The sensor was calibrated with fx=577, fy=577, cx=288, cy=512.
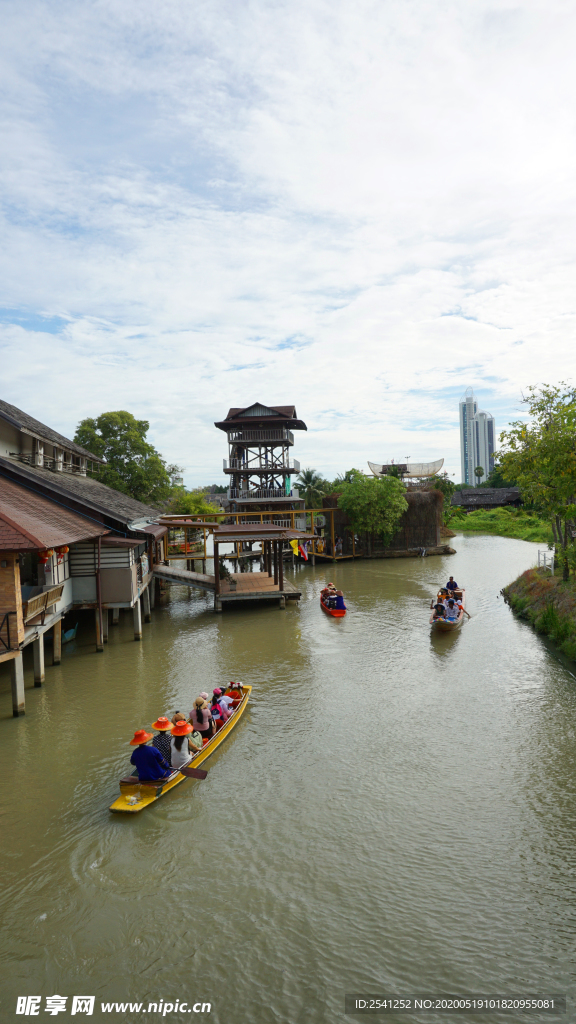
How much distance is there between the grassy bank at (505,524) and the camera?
59.2 meters

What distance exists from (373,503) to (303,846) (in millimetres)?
36285

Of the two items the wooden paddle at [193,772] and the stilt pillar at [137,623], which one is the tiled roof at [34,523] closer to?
the stilt pillar at [137,623]

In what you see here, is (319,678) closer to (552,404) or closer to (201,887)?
(201,887)

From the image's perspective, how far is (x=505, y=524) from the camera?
65750mm

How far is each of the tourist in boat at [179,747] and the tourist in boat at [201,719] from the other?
118 cm

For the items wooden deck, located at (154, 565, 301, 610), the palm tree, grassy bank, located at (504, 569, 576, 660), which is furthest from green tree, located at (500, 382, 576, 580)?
the palm tree

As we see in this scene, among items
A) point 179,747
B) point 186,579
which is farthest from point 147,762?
point 186,579

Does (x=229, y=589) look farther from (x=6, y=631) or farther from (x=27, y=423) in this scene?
(x=6, y=631)

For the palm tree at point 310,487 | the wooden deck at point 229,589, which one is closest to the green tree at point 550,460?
the wooden deck at point 229,589

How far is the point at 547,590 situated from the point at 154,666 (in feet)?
53.1

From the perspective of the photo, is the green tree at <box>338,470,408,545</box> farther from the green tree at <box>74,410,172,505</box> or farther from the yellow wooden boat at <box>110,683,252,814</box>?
the yellow wooden boat at <box>110,683,252,814</box>

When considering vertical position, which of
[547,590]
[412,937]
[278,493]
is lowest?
[412,937]

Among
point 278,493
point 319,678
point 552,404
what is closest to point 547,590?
point 552,404

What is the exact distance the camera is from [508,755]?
39.2 ft
